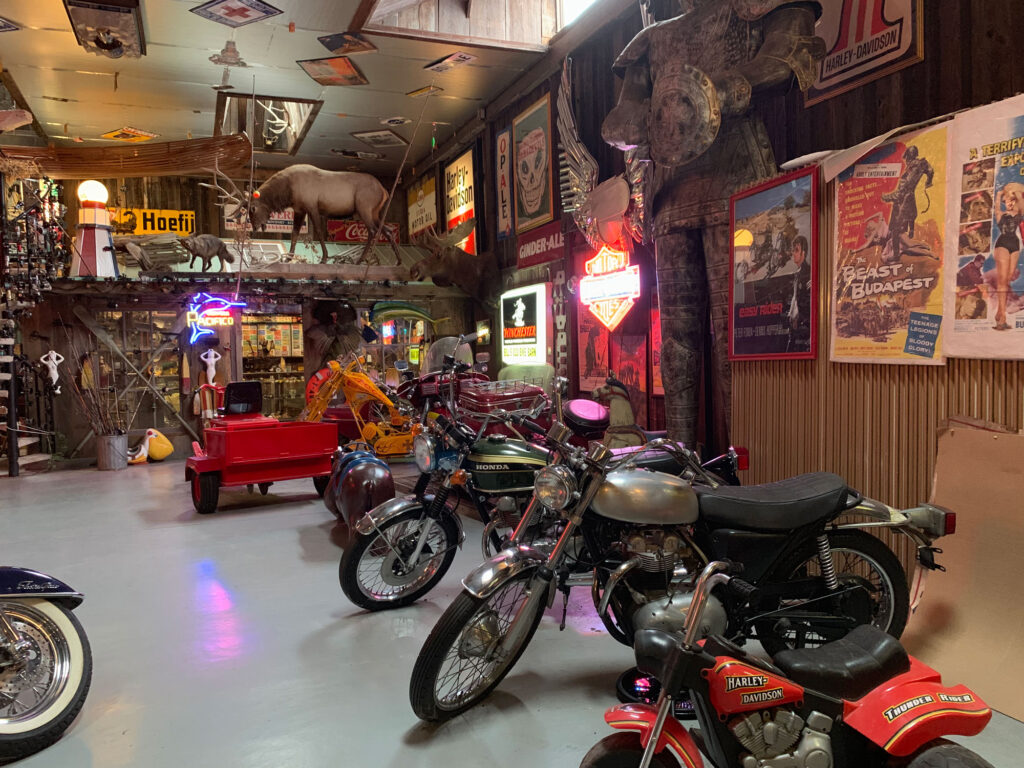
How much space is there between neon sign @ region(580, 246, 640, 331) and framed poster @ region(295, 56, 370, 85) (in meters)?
3.70

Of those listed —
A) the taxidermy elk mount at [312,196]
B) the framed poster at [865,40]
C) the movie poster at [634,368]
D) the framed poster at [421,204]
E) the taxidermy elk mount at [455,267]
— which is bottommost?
the movie poster at [634,368]

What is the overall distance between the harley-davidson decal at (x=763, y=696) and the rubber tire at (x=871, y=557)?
861 mm

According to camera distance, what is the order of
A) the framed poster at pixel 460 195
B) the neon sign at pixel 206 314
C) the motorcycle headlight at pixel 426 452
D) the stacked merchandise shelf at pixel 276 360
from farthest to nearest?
the stacked merchandise shelf at pixel 276 360, the framed poster at pixel 460 195, the neon sign at pixel 206 314, the motorcycle headlight at pixel 426 452

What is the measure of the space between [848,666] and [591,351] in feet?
16.1

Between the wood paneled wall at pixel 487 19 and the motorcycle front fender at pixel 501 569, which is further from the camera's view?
the wood paneled wall at pixel 487 19

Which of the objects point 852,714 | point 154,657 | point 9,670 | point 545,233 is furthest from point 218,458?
point 852,714

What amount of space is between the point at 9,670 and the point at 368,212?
723 cm

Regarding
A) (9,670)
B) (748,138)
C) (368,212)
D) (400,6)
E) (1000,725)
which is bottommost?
(1000,725)

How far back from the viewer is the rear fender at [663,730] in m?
1.50

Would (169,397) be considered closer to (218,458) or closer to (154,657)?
(218,458)

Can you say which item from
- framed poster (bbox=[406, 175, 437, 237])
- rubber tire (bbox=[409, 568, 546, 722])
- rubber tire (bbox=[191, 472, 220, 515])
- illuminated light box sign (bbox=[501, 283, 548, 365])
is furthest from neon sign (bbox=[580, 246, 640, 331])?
framed poster (bbox=[406, 175, 437, 237])

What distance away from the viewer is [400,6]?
648 cm

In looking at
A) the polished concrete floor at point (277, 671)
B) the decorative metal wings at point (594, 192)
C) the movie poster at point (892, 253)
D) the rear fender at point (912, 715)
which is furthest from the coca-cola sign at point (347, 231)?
the rear fender at point (912, 715)

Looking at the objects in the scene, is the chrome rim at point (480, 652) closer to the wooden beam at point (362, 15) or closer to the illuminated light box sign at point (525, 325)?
the illuminated light box sign at point (525, 325)
